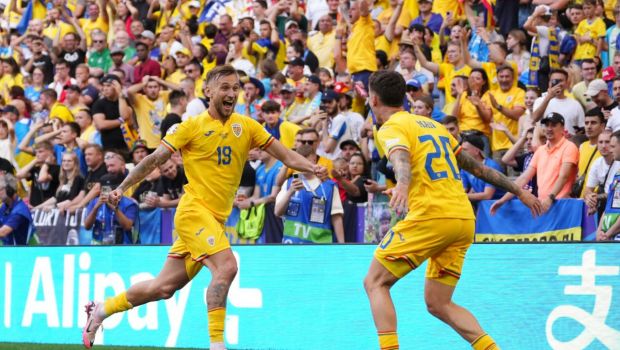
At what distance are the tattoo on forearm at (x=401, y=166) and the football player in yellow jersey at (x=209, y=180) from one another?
209 centimetres

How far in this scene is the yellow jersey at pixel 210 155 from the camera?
31.8ft

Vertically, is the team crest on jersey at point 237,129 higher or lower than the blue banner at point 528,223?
higher

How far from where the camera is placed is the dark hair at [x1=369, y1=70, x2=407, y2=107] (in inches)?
331

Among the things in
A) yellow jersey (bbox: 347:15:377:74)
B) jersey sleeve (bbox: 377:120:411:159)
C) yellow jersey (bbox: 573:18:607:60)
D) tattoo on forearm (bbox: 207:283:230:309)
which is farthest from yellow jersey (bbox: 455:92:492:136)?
jersey sleeve (bbox: 377:120:411:159)

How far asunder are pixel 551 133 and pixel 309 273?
3543 millimetres

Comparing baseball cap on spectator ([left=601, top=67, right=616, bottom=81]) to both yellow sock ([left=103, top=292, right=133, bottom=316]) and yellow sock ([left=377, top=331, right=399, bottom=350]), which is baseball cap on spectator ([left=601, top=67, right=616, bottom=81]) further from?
yellow sock ([left=377, top=331, right=399, bottom=350])

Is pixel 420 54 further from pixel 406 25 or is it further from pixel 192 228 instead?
pixel 192 228

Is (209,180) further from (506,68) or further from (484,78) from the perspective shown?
(484,78)

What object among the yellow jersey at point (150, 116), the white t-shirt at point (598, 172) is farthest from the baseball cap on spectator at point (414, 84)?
the yellow jersey at point (150, 116)

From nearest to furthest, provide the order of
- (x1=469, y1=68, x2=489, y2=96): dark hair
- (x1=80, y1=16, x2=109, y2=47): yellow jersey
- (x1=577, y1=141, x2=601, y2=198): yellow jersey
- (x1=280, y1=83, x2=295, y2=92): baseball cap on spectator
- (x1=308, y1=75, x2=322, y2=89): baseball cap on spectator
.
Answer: (x1=577, y1=141, x2=601, y2=198): yellow jersey
(x1=469, y1=68, x2=489, y2=96): dark hair
(x1=308, y1=75, x2=322, y2=89): baseball cap on spectator
(x1=280, y1=83, x2=295, y2=92): baseball cap on spectator
(x1=80, y1=16, x2=109, y2=47): yellow jersey

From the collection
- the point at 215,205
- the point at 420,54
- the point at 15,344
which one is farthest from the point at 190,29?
the point at 215,205

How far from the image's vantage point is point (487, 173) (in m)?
8.80

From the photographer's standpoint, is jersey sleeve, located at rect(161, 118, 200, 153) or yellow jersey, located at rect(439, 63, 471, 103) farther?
yellow jersey, located at rect(439, 63, 471, 103)

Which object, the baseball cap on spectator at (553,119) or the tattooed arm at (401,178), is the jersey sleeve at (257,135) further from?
the baseball cap on spectator at (553,119)
